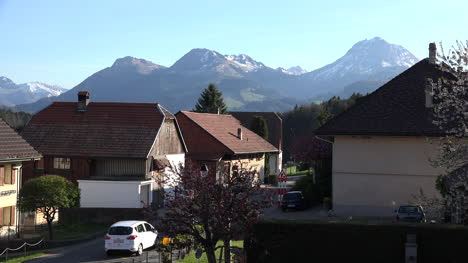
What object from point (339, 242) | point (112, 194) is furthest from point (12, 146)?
point (339, 242)

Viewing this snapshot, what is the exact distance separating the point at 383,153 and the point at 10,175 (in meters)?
19.7

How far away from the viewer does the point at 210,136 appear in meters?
52.6

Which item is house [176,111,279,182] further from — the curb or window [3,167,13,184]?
the curb

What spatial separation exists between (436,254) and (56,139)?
3033 cm

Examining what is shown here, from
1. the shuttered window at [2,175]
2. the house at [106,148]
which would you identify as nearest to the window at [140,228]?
the shuttered window at [2,175]

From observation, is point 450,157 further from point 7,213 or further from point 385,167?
point 7,213

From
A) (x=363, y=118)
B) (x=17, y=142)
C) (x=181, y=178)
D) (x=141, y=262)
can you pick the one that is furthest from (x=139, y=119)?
(x=181, y=178)

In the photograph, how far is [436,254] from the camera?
61.0ft

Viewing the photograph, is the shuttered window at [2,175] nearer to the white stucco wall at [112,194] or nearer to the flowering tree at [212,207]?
the white stucco wall at [112,194]

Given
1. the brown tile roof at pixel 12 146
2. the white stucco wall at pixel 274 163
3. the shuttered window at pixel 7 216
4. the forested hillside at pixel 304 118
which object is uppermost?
the forested hillside at pixel 304 118

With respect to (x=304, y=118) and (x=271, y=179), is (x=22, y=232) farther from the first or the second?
(x=304, y=118)

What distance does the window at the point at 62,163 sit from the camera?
133ft

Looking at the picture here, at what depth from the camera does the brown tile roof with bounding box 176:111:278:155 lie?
172ft

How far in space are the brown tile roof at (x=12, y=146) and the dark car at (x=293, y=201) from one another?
1499 cm
